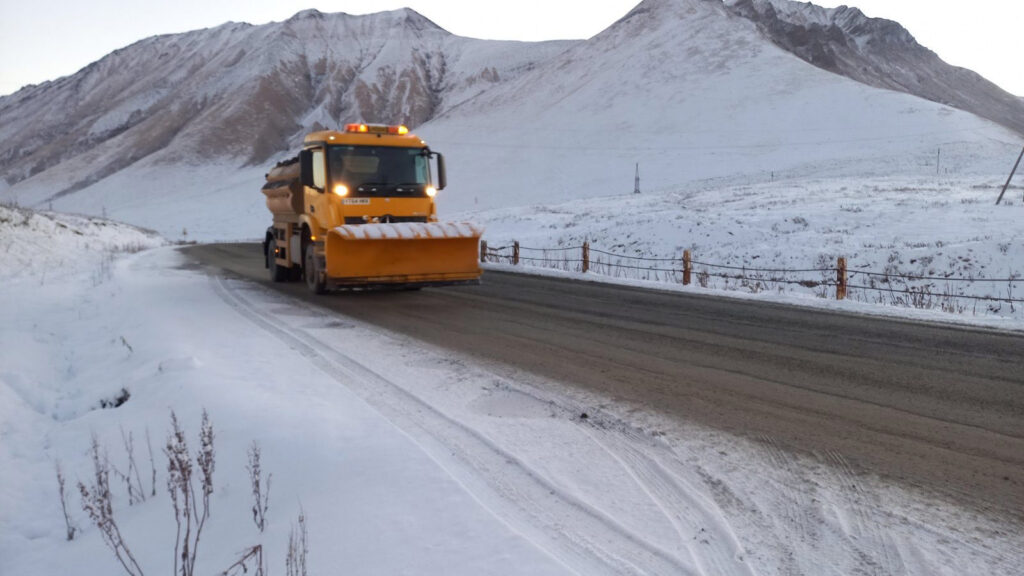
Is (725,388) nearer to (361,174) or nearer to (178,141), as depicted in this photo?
(361,174)

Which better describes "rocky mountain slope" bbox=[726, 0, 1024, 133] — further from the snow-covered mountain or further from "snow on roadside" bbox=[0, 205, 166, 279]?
"snow on roadside" bbox=[0, 205, 166, 279]

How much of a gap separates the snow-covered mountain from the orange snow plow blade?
4667 centimetres

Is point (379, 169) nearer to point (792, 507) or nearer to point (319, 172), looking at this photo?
point (319, 172)

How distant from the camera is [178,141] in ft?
382

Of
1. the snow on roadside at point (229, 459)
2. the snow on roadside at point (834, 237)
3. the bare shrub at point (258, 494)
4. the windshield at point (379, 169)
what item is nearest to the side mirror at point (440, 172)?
the windshield at point (379, 169)

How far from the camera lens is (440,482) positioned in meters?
4.01

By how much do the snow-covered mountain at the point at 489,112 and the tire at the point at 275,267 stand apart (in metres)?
43.9

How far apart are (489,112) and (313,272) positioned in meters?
93.8

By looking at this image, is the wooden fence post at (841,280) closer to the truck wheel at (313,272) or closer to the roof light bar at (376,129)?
the roof light bar at (376,129)

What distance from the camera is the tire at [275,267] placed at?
16.3 m

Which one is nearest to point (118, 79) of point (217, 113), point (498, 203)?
point (217, 113)

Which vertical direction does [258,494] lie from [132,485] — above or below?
above

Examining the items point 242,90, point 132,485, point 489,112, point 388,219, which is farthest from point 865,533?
point 242,90

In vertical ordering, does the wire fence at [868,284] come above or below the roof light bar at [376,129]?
below
